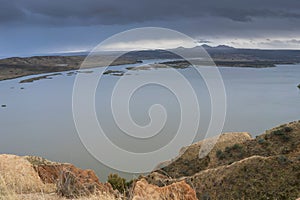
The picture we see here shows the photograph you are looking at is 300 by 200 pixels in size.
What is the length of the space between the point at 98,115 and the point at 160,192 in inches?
1196

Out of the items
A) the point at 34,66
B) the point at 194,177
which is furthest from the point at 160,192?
the point at 34,66

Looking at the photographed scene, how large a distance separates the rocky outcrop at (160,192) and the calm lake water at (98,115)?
12753 millimetres

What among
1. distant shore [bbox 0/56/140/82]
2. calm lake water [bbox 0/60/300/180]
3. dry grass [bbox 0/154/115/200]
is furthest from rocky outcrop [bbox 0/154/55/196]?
distant shore [bbox 0/56/140/82]

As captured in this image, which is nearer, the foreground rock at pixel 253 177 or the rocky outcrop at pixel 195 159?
the foreground rock at pixel 253 177

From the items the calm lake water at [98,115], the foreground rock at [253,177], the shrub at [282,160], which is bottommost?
the calm lake water at [98,115]

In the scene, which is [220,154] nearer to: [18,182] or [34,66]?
[18,182]

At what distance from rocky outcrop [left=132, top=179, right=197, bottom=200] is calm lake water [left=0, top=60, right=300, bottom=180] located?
12753 mm

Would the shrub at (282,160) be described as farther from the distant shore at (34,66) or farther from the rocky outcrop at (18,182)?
the distant shore at (34,66)

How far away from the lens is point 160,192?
4.80 metres

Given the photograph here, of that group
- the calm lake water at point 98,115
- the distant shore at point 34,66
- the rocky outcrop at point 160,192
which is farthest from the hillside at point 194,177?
the distant shore at point 34,66

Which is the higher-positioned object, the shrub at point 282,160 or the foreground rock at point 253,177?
the shrub at point 282,160

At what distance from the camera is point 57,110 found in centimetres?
4116

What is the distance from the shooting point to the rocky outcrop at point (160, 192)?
429 cm

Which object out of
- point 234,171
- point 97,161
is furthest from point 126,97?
point 234,171
